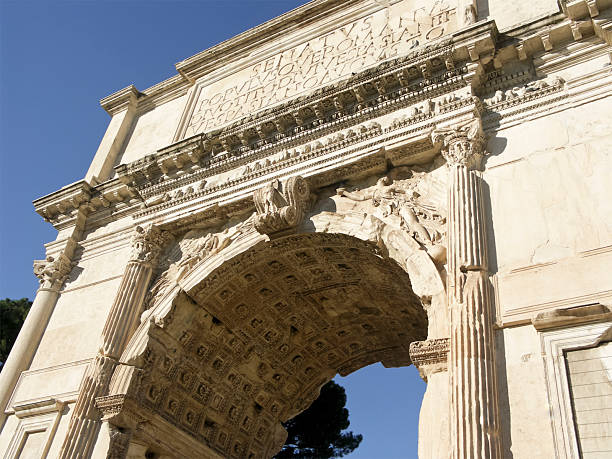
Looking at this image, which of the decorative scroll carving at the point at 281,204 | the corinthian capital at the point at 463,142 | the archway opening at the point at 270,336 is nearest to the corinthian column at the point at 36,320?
the archway opening at the point at 270,336

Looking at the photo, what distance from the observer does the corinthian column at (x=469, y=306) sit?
543 centimetres

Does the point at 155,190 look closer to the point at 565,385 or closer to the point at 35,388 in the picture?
the point at 35,388

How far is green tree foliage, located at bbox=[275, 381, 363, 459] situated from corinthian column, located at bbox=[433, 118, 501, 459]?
41.1 ft

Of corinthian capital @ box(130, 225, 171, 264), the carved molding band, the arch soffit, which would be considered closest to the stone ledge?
the carved molding band

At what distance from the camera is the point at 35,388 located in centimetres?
944

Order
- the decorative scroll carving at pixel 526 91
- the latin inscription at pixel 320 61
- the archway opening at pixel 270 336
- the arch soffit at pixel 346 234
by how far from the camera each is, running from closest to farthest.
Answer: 1. the arch soffit at pixel 346 234
2. the decorative scroll carving at pixel 526 91
3. the archway opening at pixel 270 336
4. the latin inscription at pixel 320 61

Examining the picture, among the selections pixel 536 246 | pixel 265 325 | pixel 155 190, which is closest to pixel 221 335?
pixel 265 325

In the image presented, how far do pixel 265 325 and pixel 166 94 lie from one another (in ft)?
18.4

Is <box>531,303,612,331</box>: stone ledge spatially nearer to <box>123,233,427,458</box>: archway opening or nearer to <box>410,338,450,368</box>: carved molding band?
<box>410,338,450,368</box>: carved molding band

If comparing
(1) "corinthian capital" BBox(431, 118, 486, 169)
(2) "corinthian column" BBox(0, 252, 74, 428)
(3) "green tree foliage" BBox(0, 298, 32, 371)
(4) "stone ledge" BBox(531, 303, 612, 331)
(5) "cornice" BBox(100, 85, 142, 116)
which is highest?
(5) "cornice" BBox(100, 85, 142, 116)

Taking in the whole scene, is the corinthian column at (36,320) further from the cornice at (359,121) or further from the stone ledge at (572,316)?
the stone ledge at (572,316)

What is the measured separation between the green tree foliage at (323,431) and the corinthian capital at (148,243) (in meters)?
9.85

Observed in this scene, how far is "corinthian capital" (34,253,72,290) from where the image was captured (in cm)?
1072

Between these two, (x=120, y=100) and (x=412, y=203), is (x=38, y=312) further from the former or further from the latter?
(x=412, y=203)
